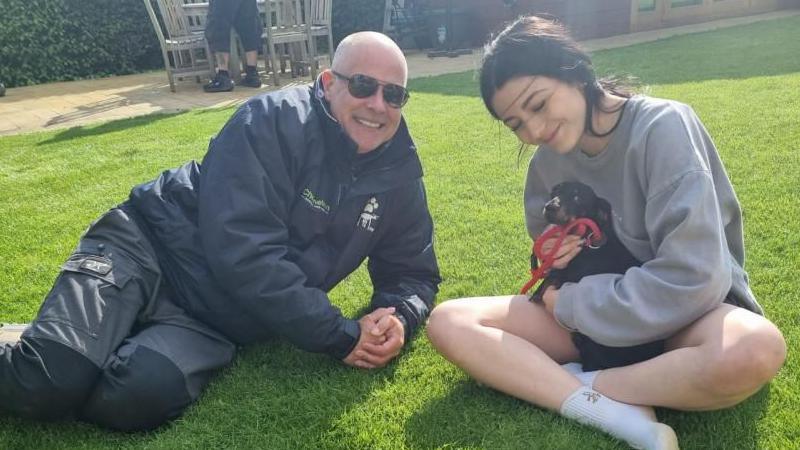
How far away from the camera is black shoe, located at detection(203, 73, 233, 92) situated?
9.06 meters

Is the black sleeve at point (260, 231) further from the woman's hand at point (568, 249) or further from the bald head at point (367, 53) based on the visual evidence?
the woman's hand at point (568, 249)

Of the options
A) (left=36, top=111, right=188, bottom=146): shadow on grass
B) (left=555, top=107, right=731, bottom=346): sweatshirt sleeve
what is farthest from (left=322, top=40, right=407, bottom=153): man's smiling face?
(left=36, top=111, right=188, bottom=146): shadow on grass

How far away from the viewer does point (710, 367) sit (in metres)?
1.79

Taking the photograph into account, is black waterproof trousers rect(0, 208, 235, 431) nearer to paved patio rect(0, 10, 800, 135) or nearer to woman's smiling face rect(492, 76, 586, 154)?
woman's smiling face rect(492, 76, 586, 154)

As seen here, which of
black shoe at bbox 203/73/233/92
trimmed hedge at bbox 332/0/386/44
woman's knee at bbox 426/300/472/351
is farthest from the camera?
trimmed hedge at bbox 332/0/386/44

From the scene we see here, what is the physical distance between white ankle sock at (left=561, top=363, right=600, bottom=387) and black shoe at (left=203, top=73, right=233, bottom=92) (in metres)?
7.80

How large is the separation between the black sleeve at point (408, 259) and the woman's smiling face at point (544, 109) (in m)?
0.67

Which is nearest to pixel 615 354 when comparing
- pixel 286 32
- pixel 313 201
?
pixel 313 201

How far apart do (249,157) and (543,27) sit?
1031 mm

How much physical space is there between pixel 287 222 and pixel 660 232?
49.2 inches

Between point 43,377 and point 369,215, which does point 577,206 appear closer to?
point 369,215

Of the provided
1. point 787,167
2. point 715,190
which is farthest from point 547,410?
point 787,167

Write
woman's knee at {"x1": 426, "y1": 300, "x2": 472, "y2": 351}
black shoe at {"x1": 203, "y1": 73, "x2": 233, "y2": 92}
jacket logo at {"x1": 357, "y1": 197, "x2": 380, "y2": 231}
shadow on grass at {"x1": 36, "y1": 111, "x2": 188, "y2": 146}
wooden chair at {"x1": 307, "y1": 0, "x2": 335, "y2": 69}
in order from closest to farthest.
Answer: woman's knee at {"x1": 426, "y1": 300, "x2": 472, "y2": 351}
jacket logo at {"x1": 357, "y1": 197, "x2": 380, "y2": 231}
shadow on grass at {"x1": 36, "y1": 111, "x2": 188, "y2": 146}
black shoe at {"x1": 203, "y1": 73, "x2": 233, "y2": 92}
wooden chair at {"x1": 307, "y1": 0, "x2": 335, "y2": 69}

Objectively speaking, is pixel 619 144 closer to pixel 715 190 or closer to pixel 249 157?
pixel 715 190
